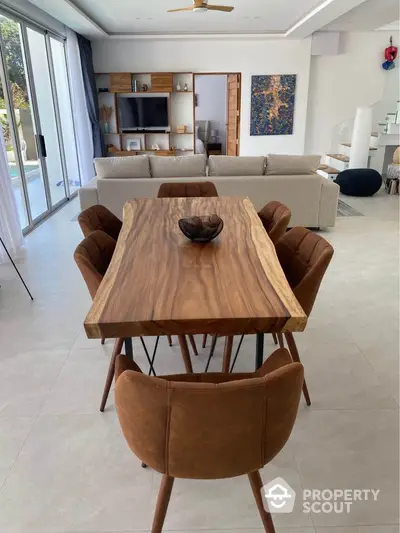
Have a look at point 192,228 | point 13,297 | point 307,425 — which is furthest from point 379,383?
point 13,297

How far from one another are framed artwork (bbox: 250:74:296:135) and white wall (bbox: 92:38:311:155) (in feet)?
0.44

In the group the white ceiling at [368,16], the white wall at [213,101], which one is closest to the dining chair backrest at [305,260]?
the white ceiling at [368,16]

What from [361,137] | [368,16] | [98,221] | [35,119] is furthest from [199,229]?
[368,16]

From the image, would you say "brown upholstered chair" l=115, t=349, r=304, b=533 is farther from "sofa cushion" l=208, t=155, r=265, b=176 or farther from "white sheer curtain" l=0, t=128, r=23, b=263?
"sofa cushion" l=208, t=155, r=265, b=176

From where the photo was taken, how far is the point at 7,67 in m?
4.59

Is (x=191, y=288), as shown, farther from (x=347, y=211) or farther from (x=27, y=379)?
(x=347, y=211)

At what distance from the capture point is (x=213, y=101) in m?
10.4

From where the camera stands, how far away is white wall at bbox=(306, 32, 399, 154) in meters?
8.05

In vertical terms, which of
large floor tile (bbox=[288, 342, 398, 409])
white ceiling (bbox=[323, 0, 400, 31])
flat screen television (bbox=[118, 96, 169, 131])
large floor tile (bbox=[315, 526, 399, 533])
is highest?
white ceiling (bbox=[323, 0, 400, 31])

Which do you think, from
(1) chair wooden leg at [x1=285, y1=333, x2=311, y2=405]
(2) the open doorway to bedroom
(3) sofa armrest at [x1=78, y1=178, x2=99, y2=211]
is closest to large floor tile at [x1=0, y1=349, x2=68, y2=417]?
(1) chair wooden leg at [x1=285, y1=333, x2=311, y2=405]

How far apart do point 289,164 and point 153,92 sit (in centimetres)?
441

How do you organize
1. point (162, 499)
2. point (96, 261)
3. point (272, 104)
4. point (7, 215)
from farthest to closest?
point (272, 104) → point (7, 215) → point (96, 261) → point (162, 499)

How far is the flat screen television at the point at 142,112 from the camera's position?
8047 millimetres

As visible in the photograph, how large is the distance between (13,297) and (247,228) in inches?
83.0
